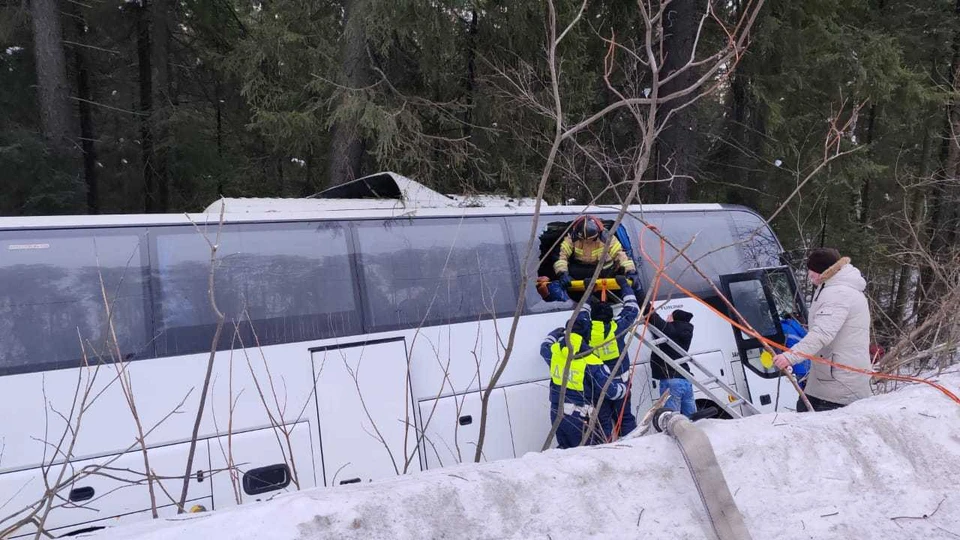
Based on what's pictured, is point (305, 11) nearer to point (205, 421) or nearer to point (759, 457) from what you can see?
point (205, 421)

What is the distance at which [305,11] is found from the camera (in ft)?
32.4

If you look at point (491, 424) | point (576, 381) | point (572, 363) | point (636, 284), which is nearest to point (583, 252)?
point (636, 284)

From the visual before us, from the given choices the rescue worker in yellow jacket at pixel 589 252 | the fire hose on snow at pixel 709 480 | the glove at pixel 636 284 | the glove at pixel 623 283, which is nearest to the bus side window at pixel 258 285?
the rescue worker in yellow jacket at pixel 589 252

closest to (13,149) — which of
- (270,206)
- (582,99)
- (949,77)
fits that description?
(270,206)

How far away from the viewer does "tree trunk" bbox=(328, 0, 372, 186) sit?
8.84 meters

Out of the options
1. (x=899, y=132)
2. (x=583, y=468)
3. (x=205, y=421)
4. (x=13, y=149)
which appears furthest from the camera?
(x=899, y=132)

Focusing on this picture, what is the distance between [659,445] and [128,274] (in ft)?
11.6

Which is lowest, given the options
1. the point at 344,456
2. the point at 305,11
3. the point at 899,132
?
the point at 344,456

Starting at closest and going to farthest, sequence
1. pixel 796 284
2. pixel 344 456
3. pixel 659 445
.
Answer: pixel 659 445 → pixel 344 456 → pixel 796 284

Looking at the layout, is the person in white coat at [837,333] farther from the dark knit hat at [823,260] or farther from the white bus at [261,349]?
the white bus at [261,349]

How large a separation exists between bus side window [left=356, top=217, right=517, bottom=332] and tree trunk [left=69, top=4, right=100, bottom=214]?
10463 millimetres

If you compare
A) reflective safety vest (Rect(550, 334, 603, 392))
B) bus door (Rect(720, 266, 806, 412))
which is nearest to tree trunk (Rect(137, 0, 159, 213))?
reflective safety vest (Rect(550, 334, 603, 392))

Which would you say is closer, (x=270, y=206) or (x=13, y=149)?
(x=270, y=206)

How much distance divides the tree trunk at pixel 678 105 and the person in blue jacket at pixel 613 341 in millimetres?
5049
